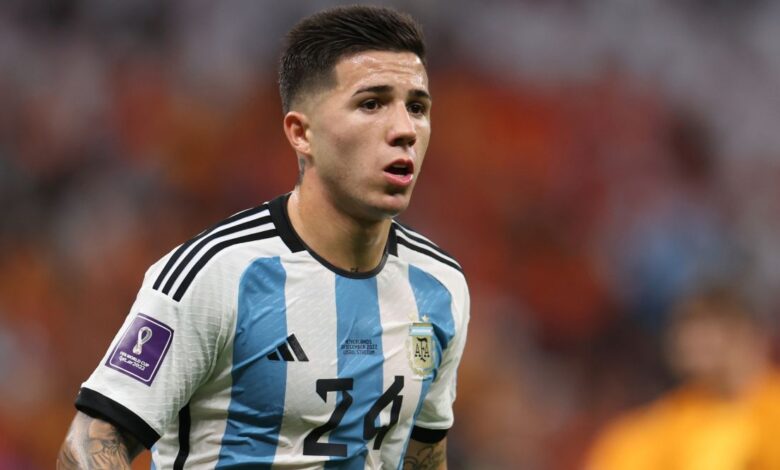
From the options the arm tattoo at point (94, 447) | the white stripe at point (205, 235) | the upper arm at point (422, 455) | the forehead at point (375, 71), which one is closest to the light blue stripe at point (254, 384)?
the white stripe at point (205, 235)

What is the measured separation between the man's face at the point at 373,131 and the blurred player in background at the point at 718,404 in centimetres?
182

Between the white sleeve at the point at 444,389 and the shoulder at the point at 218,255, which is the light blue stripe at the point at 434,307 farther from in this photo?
the shoulder at the point at 218,255

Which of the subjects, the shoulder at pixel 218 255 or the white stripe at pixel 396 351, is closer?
the shoulder at pixel 218 255

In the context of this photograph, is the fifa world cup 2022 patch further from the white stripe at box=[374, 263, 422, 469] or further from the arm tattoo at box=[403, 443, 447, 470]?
the arm tattoo at box=[403, 443, 447, 470]

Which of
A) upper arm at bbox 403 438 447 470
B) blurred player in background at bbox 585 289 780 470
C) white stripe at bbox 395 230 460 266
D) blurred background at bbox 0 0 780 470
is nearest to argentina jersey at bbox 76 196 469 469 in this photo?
white stripe at bbox 395 230 460 266

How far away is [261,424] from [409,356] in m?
0.41

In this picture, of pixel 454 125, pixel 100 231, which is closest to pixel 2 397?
pixel 100 231

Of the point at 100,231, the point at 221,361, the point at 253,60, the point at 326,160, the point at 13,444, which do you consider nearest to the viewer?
the point at 221,361

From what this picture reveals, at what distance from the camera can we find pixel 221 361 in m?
2.48

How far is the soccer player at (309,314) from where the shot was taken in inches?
94.0

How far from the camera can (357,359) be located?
262 cm

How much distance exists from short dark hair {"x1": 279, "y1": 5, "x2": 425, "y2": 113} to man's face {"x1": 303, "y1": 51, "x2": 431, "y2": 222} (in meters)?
0.03

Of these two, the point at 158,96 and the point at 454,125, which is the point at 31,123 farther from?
the point at 454,125

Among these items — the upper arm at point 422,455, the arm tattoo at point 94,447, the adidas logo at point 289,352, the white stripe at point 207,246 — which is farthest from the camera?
the upper arm at point 422,455
